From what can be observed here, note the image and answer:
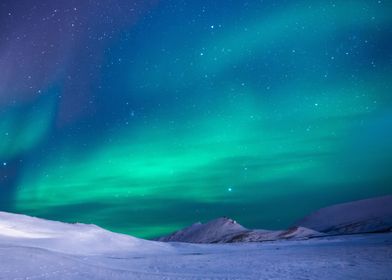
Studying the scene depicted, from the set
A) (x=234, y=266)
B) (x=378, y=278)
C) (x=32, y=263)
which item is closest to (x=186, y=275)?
(x=234, y=266)

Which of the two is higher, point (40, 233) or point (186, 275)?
point (40, 233)

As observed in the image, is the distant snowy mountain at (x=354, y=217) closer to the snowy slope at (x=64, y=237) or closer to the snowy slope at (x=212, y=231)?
the snowy slope at (x=212, y=231)

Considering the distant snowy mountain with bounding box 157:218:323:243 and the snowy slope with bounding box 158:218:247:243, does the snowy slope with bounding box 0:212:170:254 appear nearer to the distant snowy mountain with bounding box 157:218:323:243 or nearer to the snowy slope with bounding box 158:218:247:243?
the distant snowy mountain with bounding box 157:218:323:243

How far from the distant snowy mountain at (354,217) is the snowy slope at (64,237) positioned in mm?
42182

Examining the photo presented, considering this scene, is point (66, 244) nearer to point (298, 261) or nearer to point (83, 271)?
point (83, 271)

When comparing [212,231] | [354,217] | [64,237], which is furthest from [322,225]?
[64,237]

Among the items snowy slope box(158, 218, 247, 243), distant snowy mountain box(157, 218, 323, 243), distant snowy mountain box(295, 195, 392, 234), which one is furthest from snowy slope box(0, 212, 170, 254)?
distant snowy mountain box(295, 195, 392, 234)

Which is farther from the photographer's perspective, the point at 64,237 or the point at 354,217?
the point at 354,217

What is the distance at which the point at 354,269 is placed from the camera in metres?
9.49

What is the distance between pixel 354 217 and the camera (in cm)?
6488

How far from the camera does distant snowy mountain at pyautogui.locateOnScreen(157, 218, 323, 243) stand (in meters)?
46.8

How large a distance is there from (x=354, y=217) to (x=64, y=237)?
57.6 metres

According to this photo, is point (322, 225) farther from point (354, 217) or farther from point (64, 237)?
point (64, 237)

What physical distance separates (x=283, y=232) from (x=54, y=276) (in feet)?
139
